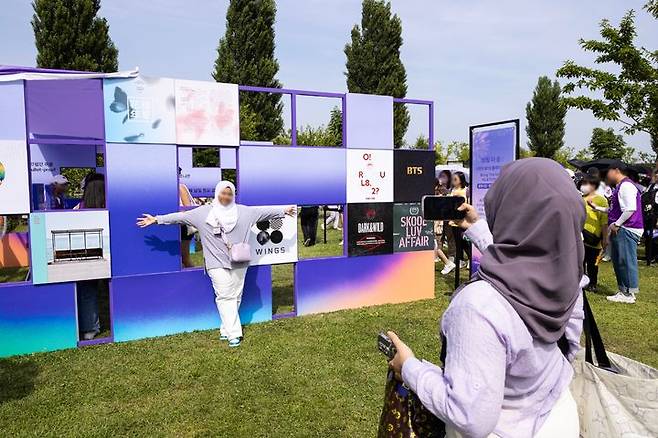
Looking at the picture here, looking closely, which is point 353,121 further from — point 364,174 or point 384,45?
point 384,45

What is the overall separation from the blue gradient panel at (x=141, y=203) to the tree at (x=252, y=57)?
20.2 m

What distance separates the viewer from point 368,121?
6969 mm

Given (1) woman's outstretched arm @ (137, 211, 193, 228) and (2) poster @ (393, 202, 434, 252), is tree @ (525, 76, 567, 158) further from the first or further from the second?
(1) woman's outstretched arm @ (137, 211, 193, 228)

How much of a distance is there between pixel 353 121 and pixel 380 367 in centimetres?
333

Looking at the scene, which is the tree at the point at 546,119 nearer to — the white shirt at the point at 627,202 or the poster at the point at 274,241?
the white shirt at the point at 627,202

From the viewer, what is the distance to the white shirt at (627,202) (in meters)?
7.10

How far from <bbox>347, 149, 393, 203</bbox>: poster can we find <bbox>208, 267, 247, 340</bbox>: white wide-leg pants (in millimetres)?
2042

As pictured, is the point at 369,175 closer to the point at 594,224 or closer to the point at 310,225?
the point at 594,224

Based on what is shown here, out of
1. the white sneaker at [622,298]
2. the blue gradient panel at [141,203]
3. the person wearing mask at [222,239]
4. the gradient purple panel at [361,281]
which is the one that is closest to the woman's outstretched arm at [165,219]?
the person wearing mask at [222,239]

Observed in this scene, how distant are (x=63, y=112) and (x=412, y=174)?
18.3 ft

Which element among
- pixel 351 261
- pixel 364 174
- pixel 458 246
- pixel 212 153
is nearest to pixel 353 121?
pixel 364 174

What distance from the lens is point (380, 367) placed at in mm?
4945

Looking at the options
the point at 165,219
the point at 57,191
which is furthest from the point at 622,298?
the point at 57,191

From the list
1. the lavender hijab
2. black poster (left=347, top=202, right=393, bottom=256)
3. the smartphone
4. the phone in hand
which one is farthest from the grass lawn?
the lavender hijab
